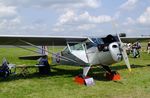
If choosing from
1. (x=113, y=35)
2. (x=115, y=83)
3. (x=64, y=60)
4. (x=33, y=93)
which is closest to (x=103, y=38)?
(x=113, y=35)

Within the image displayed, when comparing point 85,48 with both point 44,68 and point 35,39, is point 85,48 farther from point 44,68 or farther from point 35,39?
point 44,68

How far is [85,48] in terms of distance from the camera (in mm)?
13211

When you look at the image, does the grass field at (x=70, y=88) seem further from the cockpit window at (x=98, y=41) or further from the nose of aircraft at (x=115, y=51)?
the cockpit window at (x=98, y=41)

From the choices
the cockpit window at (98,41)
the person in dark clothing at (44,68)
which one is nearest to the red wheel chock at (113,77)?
the cockpit window at (98,41)

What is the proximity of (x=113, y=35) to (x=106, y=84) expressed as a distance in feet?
6.55

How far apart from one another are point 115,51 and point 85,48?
1761 mm

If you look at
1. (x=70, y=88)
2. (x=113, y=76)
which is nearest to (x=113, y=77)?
(x=113, y=76)

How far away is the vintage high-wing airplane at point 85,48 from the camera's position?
39.3 feet

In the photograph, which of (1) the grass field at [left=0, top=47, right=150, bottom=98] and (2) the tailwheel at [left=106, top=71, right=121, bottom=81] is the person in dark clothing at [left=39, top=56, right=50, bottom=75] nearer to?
(1) the grass field at [left=0, top=47, right=150, bottom=98]

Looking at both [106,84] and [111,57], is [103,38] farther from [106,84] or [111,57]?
[106,84]

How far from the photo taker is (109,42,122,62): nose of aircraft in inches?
466

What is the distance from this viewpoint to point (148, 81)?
12086mm

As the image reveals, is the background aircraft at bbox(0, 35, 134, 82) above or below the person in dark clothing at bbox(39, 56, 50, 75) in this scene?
above

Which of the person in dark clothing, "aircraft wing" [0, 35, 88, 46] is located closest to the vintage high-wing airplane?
"aircraft wing" [0, 35, 88, 46]
